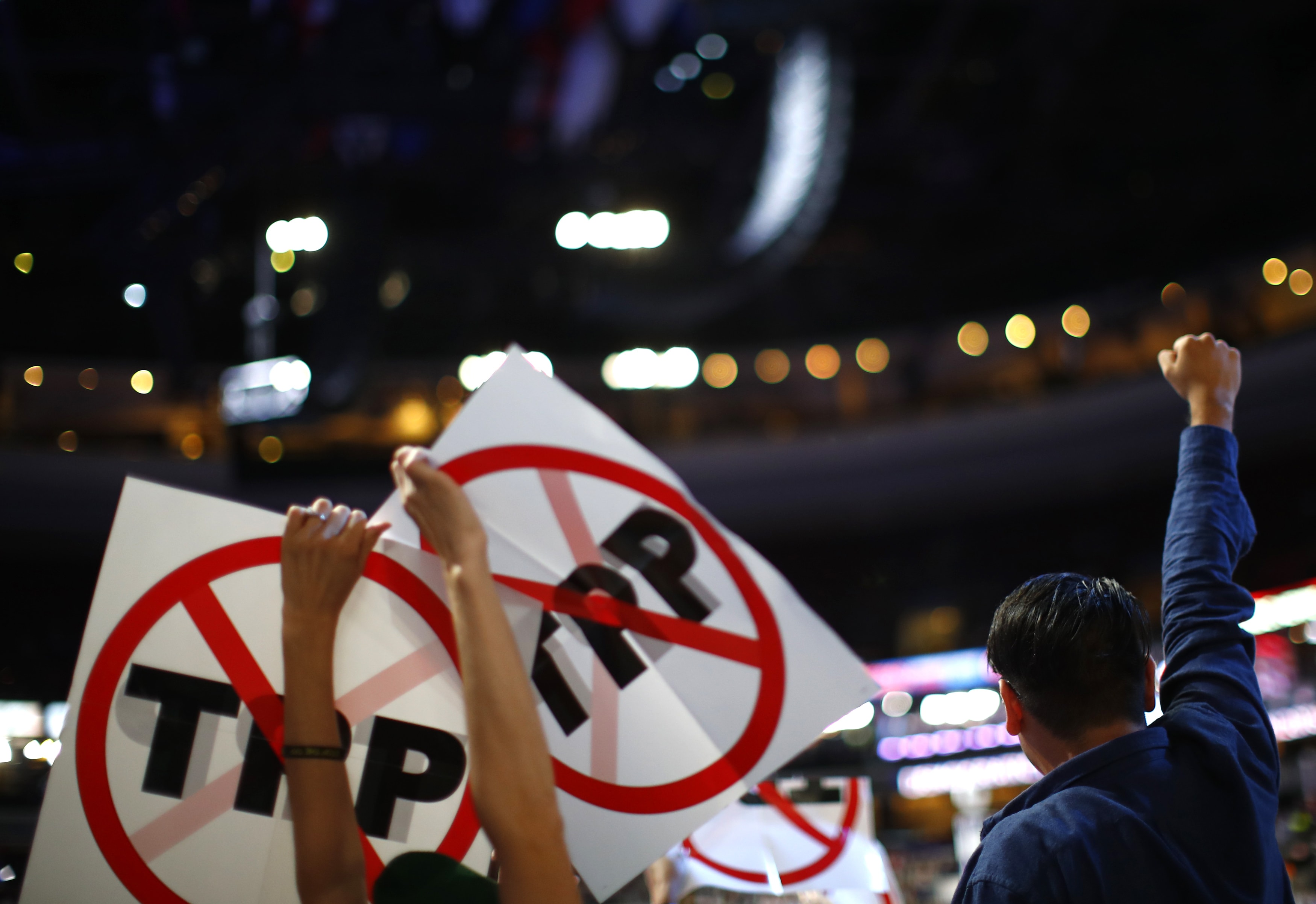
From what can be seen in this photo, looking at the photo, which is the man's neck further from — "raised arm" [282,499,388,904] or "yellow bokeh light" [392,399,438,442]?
"yellow bokeh light" [392,399,438,442]

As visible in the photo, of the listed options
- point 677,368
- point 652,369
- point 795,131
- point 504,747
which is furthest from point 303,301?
point 504,747

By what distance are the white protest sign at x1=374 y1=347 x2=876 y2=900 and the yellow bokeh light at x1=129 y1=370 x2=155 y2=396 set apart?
588 inches

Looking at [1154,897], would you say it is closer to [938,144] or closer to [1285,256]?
[938,144]

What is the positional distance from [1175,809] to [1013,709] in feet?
0.70

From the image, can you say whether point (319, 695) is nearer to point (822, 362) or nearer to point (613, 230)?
point (613, 230)

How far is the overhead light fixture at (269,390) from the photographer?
9773 mm

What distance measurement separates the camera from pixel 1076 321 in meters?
14.8

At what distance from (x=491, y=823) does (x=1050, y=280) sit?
16495mm

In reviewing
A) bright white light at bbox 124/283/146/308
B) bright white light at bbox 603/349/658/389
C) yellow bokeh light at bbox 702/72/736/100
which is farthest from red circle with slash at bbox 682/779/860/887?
bright white light at bbox 603/349/658/389

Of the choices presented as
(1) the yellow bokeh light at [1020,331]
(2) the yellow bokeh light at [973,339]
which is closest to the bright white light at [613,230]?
(2) the yellow bokeh light at [973,339]

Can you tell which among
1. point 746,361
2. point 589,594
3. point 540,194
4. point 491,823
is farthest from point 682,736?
point 746,361

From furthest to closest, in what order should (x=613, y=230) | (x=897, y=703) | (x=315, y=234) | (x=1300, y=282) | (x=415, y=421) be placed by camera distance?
(x=415, y=421)
(x=897, y=703)
(x=1300, y=282)
(x=613, y=230)
(x=315, y=234)

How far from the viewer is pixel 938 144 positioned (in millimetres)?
12555

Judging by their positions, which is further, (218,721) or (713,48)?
(713,48)
